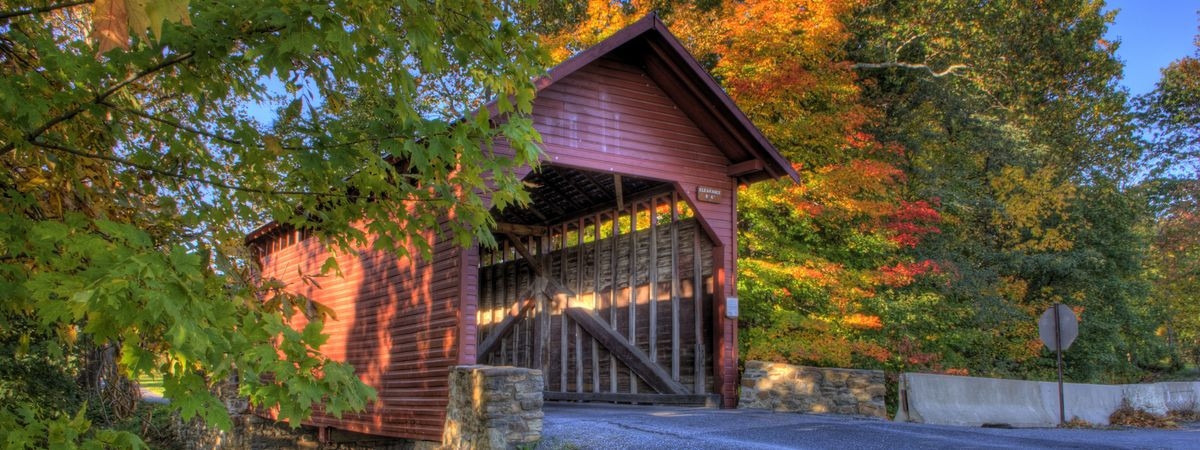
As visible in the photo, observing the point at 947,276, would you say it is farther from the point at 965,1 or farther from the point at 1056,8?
the point at 1056,8

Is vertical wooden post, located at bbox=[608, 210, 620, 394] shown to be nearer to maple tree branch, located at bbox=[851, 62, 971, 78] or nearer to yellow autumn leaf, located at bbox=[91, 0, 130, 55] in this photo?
maple tree branch, located at bbox=[851, 62, 971, 78]

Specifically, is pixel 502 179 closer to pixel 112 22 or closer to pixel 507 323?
pixel 112 22

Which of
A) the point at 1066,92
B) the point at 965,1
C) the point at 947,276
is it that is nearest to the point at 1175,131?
the point at 1066,92

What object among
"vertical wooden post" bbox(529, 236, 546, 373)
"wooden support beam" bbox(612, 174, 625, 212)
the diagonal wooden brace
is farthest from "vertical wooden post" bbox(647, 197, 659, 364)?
the diagonal wooden brace

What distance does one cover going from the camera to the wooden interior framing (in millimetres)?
11883

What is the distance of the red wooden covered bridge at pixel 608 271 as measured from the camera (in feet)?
33.9

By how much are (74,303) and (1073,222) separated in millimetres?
23294

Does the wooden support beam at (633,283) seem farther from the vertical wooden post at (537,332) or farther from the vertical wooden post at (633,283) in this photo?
the vertical wooden post at (537,332)

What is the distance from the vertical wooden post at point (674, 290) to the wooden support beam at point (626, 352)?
176mm

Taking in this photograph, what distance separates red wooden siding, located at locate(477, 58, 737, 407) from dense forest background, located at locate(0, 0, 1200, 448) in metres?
1.05

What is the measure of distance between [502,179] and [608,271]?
9039 millimetres

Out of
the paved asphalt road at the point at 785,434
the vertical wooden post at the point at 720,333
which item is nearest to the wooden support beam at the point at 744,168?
the vertical wooden post at the point at 720,333

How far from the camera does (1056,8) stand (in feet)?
73.7

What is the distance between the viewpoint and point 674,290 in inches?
476
